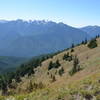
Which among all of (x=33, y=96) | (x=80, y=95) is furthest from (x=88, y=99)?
(x=33, y=96)

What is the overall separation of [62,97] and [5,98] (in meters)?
4.10

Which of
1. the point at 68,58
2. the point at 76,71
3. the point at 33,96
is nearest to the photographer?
the point at 33,96

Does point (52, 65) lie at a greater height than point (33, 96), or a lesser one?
lesser

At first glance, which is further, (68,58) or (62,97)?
(68,58)

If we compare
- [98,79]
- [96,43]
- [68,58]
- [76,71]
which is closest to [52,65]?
[68,58]

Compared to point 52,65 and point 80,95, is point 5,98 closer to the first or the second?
point 80,95

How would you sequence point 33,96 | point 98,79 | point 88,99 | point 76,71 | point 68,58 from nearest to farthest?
point 88,99
point 33,96
point 98,79
point 76,71
point 68,58

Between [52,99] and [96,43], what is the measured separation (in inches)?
3336

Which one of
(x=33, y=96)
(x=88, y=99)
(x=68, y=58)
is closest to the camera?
(x=88, y=99)

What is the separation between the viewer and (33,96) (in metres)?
18.5

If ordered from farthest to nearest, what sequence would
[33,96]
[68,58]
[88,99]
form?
[68,58] → [33,96] → [88,99]

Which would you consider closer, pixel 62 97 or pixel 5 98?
pixel 62 97

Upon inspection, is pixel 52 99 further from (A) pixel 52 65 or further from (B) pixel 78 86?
(A) pixel 52 65

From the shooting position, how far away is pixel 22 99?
18109 millimetres
